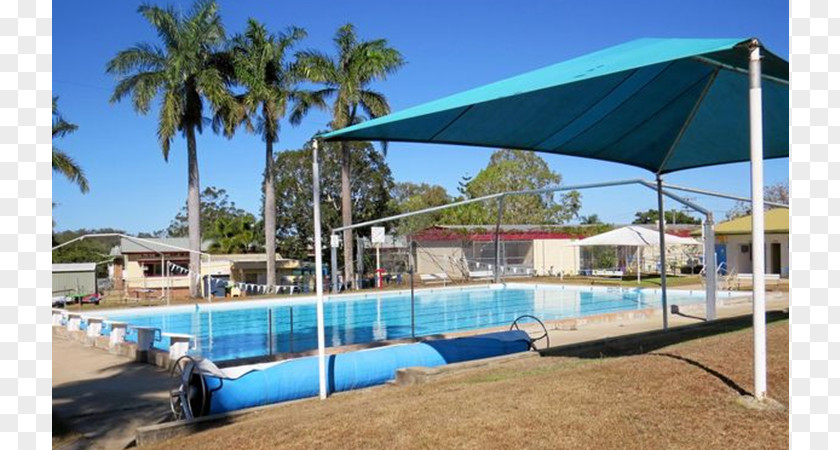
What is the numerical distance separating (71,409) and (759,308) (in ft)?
24.8

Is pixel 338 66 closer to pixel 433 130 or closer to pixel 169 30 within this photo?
pixel 169 30

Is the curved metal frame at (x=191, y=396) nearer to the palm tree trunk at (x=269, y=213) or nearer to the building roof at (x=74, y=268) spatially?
the palm tree trunk at (x=269, y=213)

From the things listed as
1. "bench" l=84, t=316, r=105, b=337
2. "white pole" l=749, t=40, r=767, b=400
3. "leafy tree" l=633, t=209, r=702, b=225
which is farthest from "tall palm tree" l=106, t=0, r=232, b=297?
"leafy tree" l=633, t=209, r=702, b=225

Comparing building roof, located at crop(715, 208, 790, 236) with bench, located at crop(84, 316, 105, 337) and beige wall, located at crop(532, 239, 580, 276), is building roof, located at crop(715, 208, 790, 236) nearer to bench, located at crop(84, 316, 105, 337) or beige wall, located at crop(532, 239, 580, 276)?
beige wall, located at crop(532, 239, 580, 276)

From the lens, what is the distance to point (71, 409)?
7957 millimetres

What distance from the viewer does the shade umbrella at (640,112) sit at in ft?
16.9

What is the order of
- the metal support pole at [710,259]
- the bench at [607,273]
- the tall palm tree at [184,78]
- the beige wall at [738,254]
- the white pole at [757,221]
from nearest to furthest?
the white pole at [757,221] < the metal support pole at [710,259] < the tall palm tree at [184,78] < the beige wall at [738,254] < the bench at [607,273]

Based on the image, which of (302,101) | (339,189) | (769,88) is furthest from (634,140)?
(339,189)

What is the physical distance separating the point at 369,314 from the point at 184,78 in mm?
12399

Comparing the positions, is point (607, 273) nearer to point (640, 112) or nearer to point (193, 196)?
point (193, 196)

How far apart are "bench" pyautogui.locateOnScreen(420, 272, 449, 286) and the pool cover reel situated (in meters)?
23.2

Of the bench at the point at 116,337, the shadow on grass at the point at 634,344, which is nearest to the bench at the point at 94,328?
the bench at the point at 116,337

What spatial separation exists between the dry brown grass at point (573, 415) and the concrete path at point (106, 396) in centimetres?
187

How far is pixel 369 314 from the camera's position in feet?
70.3
